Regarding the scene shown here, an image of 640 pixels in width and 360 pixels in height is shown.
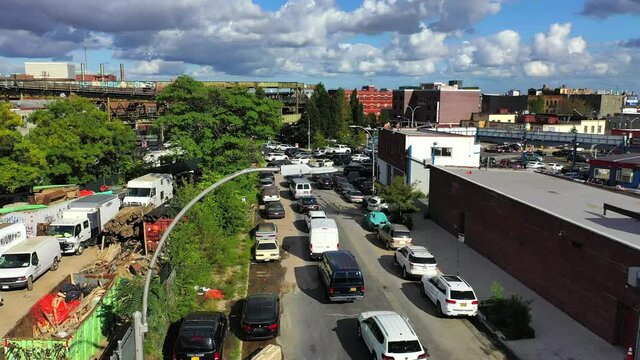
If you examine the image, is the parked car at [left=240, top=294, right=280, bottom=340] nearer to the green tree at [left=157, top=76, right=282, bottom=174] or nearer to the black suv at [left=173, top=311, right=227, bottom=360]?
the black suv at [left=173, top=311, right=227, bottom=360]

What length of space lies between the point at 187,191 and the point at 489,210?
57.5 ft

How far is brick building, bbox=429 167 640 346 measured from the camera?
1856cm

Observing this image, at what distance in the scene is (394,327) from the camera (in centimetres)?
1698

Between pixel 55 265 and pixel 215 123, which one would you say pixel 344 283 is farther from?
pixel 215 123

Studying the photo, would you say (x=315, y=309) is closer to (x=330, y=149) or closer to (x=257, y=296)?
(x=257, y=296)

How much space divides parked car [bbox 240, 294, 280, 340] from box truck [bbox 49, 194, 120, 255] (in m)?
15.0

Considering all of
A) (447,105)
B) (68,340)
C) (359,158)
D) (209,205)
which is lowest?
(68,340)

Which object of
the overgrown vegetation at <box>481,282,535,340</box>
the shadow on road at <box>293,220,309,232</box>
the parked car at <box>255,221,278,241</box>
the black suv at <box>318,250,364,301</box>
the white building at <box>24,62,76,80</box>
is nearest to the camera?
the overgrown vegetation at <box>481,282,535,340</box>

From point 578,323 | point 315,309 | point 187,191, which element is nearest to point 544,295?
point 578,323

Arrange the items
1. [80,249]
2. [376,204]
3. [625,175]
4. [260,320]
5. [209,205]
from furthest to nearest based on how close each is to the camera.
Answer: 1. [625,175]
2. [376,204]
3. [80,249]
4. [209,205]
5. [260,320]

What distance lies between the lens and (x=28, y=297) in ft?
75.9

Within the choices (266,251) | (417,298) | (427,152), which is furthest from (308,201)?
(417,298)

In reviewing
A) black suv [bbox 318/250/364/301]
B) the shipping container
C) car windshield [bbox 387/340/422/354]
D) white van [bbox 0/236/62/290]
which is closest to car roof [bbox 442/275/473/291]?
black suv [bbox 318/250/364/301]

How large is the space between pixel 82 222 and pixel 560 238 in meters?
26.1
